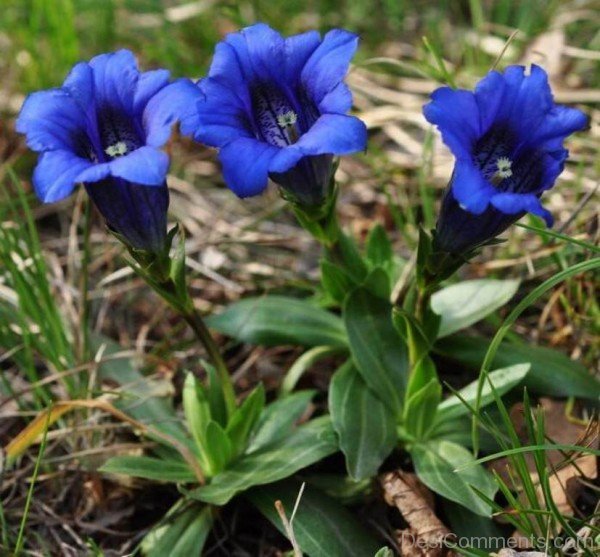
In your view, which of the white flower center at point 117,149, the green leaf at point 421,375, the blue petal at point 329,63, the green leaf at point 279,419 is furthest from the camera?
the green leaf at point 279,419

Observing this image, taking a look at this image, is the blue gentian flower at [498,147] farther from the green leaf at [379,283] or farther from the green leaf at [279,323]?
the green leaf at [279,323]

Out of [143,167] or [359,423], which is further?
[359,423]

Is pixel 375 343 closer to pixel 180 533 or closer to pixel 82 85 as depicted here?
pixel 180 533

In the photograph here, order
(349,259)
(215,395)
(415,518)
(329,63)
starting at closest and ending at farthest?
(329,63) → (415,518) → (215,395) → (349,259)

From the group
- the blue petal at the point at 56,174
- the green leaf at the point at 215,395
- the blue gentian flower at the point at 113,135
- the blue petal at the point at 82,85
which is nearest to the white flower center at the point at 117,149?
the blue gentian flower at the point at 113,135

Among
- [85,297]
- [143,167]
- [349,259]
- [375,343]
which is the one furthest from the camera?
[85,297]

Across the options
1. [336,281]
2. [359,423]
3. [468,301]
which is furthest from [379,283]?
[359,423]

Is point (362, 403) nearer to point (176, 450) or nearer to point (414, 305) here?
point (414, 305)
